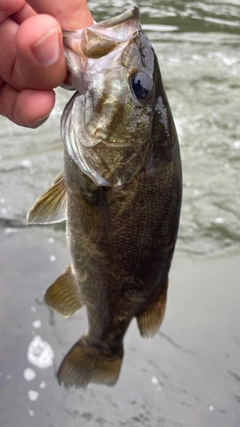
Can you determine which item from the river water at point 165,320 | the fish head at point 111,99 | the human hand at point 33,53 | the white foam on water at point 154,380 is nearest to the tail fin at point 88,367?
the river water at point 165,320

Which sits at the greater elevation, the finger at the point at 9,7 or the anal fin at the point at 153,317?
the finger at the point at 9,7

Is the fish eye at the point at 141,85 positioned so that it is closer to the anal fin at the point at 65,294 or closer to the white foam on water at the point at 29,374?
the anal fin at the point at 65,294

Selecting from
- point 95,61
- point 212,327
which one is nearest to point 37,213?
point 95,61

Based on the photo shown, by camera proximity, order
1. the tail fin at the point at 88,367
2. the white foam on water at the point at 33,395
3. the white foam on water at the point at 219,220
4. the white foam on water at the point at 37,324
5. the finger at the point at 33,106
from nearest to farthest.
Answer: the finger at the point at 33,106
the tail fin at the point at 88,367
the white foam on water at the point at 33,395
the white foam on water at the point at 37,324
the white foam on water at the point at 219,220

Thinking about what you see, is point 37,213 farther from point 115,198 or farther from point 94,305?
point 94,305

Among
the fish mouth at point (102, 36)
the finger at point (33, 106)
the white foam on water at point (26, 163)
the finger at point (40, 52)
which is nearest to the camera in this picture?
the finger at point (40, 52)

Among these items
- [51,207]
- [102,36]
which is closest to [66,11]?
[102,36]

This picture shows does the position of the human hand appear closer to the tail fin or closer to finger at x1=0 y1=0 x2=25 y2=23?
finger at x1=0 y1=0 x2=25 y2=23
